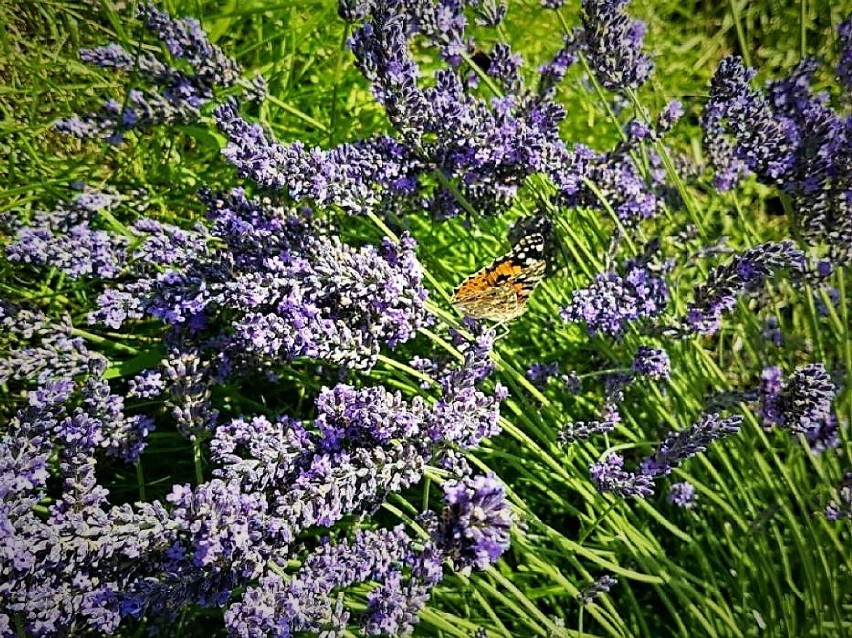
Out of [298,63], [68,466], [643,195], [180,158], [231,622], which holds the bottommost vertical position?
[231,622]

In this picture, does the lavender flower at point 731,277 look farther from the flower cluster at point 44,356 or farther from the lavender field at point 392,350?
the flower cluster at point 44,356

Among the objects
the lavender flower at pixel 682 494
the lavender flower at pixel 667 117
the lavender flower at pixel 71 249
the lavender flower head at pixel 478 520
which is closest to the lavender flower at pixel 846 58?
the lavender flower at pixel 667 117

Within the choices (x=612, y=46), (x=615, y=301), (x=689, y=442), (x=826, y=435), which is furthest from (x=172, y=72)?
(x=826, y=435)

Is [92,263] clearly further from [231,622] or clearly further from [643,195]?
[643,195]

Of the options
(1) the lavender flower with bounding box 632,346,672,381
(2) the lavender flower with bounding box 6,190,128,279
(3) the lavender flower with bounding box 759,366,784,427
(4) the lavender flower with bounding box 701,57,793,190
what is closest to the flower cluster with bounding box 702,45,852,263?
(4) the lavender flower with bounding box 701,57,793,190

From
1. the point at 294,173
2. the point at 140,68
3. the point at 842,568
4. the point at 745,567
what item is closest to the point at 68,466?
the point at 294,173

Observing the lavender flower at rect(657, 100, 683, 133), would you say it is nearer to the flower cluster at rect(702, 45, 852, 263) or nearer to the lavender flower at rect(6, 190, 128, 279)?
the flower cluster at rect(702, 45, 852, 263)
